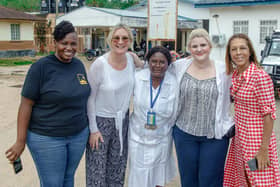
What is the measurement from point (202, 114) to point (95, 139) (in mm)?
1109

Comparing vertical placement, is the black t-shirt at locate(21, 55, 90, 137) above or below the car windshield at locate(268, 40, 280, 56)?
below

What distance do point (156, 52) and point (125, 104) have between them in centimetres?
63

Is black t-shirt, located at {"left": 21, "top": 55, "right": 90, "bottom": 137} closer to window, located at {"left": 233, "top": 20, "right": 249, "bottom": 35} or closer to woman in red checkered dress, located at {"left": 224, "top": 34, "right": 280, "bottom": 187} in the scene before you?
woman in red checkered dress, located at {"left": 224, "top": 34, "right": 280, "bottom": 187}

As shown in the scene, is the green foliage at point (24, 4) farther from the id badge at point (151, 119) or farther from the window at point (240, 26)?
the id badge at point (151, 119)

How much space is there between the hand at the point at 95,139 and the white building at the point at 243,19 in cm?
1619

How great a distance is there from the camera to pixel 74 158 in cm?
304

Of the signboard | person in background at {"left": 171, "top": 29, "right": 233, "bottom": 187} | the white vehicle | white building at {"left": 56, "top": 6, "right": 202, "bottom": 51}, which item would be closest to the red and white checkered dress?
person in background at {"left": 171, "top": 29, "right": 233, "bottom": 187}

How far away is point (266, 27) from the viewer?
17.7m

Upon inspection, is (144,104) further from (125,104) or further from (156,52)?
(156,52)

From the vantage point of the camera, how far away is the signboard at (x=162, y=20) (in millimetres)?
10617

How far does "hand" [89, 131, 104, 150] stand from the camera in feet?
10.8

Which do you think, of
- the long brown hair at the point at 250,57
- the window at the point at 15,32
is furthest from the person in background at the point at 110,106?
the window at the point at 15,32

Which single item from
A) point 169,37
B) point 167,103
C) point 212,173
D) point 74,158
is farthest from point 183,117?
point 169,37

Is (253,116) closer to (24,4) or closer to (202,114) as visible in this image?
(202,114)
